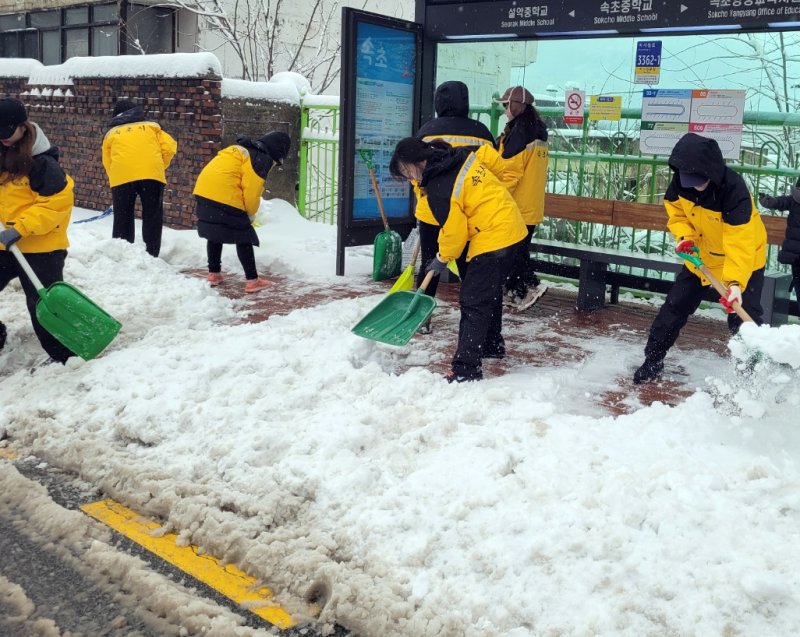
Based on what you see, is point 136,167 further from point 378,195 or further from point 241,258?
point 378,195

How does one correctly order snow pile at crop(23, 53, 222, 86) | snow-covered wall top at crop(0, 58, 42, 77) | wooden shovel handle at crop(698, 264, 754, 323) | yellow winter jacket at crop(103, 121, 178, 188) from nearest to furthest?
wooden shovel handle at crop(698, 264, 754, 323)
yellow winter jacket at crop(103, 121, 178, 188)
snow pile at crop(23, 53, 222, 86)
snow-covered wall top at crop(0, 58, 42, 77)

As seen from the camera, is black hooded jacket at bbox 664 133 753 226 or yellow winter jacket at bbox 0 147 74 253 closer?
black hooded jacket at bbox 664 133 753 226

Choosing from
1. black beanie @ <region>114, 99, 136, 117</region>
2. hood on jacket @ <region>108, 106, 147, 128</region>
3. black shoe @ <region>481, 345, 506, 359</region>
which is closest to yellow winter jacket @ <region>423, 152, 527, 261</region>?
black shoe @ <region>481, 345, 506, 359</region>

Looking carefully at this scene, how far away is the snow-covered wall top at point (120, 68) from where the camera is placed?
36.0ft

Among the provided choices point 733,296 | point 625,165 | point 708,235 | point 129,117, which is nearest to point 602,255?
point 625,165

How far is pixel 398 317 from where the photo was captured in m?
5.95

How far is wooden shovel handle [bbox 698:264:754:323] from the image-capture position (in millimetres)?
4773

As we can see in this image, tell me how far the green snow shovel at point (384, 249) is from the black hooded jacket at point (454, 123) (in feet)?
5.08

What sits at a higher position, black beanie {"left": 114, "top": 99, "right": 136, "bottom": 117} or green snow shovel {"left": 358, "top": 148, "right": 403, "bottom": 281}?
black beanie {"left": 114, "top": 99, "right": 136, "bottom": 117}

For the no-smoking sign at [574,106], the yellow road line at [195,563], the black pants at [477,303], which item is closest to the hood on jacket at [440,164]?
the black pants at [477,303]

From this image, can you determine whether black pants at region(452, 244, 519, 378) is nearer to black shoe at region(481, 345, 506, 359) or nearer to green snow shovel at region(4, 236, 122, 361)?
black shoe at region(481, 345, 506, 359)

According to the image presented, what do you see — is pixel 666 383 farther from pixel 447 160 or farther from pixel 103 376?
pixel 103 376

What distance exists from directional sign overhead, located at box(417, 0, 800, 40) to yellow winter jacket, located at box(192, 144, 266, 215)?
2.48m

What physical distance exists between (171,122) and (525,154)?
6011 mm
